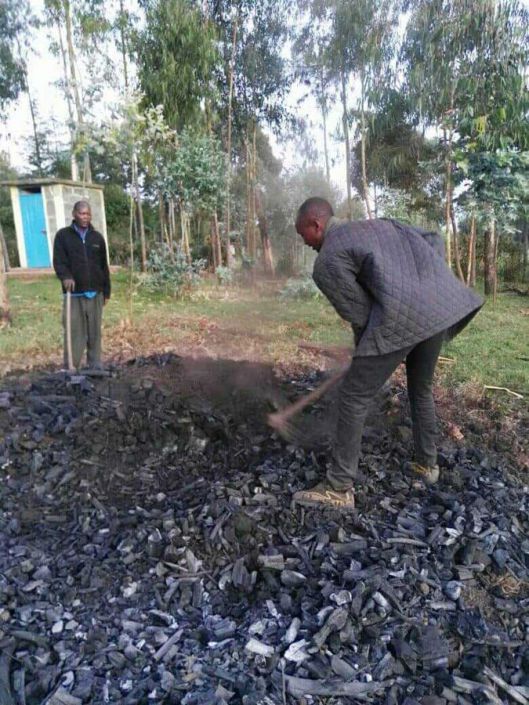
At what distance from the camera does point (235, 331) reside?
22.6 feet

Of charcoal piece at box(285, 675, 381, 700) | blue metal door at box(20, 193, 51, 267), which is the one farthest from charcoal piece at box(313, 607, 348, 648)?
blue metal door at box(20, 193, 51, 267)

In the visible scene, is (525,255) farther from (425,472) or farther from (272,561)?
(272,561)

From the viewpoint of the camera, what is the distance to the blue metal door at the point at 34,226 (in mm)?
12805

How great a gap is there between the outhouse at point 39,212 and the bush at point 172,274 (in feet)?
13.9

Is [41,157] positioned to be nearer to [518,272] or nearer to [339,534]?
[518,272]

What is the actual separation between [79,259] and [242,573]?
342 centimetres

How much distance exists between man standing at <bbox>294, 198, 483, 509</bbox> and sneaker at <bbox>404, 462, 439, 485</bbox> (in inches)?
16.7

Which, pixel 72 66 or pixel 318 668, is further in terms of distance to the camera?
pixel 72 66

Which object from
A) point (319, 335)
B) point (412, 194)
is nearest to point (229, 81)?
point (412, 194)

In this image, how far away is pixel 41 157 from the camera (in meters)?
21.7

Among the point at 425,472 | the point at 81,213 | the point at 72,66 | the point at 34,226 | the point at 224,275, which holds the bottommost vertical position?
the point at 425,472

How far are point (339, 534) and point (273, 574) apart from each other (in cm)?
36

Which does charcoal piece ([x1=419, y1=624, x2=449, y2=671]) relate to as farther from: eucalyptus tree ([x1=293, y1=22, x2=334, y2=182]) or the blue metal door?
the blue metal door

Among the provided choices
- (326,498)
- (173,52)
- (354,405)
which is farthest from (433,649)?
(173,52)
